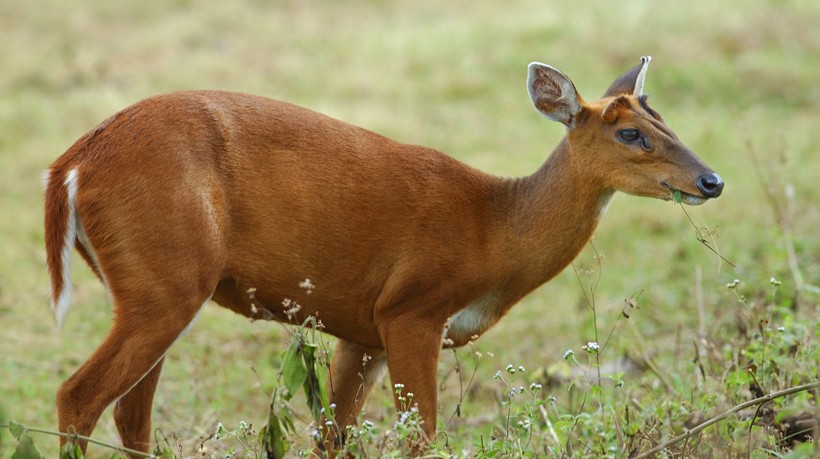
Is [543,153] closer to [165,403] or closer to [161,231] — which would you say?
[165,403]

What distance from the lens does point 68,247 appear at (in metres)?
4.96

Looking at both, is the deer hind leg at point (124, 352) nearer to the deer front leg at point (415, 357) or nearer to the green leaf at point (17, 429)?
the green leaf at point (17, 429)

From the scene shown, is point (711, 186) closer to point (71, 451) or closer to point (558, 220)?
point (558, 220)

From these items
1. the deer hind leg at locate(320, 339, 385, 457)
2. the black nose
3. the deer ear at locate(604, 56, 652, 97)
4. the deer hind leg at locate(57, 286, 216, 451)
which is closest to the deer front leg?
the deer hind leg at locate(320, 339, 385, 457)

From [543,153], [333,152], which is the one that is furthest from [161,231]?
[543,153]

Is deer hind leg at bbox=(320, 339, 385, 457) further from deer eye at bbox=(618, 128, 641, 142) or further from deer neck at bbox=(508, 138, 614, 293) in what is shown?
deer eye at bbox=(618, 128, 641, 142)

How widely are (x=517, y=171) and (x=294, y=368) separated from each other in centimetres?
728

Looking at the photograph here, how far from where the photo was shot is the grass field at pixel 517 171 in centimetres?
576

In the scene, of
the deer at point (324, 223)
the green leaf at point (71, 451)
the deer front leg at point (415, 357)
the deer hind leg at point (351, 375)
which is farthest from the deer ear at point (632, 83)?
the green leaf at point (71, 451)

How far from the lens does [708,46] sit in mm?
14867

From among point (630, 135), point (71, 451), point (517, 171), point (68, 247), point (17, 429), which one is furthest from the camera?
point (517, 171)

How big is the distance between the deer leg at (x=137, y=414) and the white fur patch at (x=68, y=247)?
2.21ft

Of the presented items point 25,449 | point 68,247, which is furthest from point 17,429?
point 68,247

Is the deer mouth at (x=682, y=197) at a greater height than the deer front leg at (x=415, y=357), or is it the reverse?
the deer mouth at (x=682, y=197)
